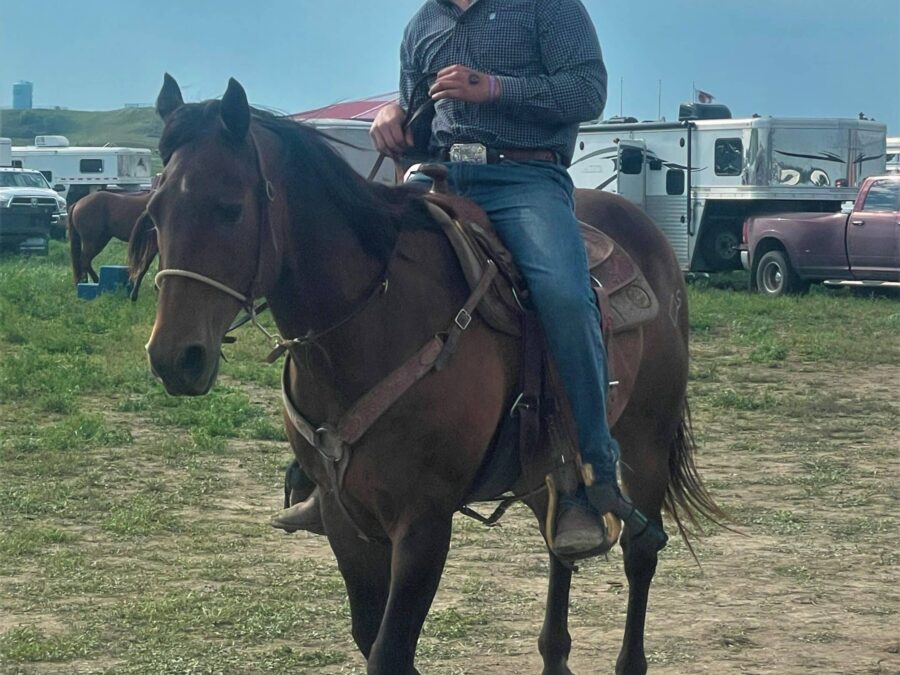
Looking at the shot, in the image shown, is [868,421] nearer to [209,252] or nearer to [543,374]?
[543,374]

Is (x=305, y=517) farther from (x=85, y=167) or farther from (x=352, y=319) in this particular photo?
(x=85, y=167)

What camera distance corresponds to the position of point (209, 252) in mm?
3021

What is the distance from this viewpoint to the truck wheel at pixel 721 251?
22781 millimetres

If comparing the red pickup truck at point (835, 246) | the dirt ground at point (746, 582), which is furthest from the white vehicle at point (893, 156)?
the dirt ground at point (746, 582)

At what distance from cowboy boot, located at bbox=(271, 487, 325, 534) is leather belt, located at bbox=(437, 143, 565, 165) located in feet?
3.51

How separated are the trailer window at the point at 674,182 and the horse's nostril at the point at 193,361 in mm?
21167

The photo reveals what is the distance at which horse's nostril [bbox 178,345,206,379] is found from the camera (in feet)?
9.66

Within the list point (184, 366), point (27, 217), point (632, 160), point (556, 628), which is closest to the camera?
point (184, 366)

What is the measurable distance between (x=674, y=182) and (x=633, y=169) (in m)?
0.86

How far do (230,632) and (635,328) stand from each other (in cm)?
192

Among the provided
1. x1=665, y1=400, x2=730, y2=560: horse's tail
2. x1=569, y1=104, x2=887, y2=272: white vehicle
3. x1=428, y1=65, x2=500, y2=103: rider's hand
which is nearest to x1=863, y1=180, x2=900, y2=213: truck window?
x1=569, y1=104, x2=887, y2=272: white vehicle

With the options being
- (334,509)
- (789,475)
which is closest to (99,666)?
(334,509)

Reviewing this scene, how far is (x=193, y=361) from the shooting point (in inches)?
117

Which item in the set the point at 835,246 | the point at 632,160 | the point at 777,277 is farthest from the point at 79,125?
the point at 835,246
